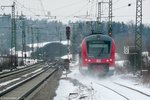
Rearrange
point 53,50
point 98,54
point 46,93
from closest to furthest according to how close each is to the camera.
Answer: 1. point 46,93
2. point 98,54
3. point 53,50

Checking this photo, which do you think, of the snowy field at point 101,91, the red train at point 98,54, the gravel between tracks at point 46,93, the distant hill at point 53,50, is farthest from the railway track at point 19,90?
the distant hill at point 53,50

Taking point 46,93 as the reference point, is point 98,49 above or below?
above

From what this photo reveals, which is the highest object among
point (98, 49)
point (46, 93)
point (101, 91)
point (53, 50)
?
point (53, 50)

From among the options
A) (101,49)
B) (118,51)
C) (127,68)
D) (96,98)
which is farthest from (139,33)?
(118,51)

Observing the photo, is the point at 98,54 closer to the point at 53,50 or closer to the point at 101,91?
the point at 101,91

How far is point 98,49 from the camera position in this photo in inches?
1373

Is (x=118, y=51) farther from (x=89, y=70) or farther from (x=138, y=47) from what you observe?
(x=89, y=70)

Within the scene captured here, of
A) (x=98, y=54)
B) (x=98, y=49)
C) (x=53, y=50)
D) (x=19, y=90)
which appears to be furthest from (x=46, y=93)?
(x=53, y=50)

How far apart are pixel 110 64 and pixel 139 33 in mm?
7727

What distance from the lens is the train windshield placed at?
1367 inches

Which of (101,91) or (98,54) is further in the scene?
(98,54)

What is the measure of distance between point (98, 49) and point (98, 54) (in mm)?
417

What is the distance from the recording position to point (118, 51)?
8906cm

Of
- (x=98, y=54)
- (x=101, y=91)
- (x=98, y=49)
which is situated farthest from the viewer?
(x=98, y=49)
